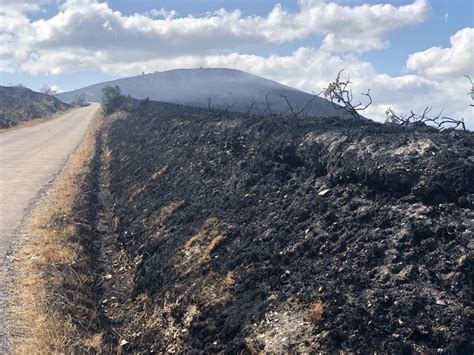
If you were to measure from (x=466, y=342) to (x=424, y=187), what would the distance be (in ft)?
10.6

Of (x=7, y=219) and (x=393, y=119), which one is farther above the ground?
(x=393, y=119)

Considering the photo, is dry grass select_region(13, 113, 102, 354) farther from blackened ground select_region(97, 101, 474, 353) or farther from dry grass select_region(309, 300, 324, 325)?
dry grass select_region(309, 300, 324, 325)

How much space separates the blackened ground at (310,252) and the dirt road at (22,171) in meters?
2.56

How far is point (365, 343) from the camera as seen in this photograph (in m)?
6.51

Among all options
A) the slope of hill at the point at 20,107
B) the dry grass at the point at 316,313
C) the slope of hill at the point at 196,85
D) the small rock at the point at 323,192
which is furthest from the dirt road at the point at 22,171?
the slope of hill at the point at 196,85

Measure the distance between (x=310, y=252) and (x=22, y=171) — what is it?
783 inches

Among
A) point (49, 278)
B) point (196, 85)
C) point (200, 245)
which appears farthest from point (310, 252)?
point (196, 85)

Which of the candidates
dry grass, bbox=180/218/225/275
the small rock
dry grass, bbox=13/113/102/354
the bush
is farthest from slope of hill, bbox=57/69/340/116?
the small rock

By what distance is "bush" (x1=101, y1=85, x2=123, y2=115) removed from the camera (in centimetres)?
5862

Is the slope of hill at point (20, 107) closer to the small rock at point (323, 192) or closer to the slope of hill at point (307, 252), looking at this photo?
the slope of hill at point (307, 252)

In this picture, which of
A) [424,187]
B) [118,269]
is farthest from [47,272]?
[424,187]

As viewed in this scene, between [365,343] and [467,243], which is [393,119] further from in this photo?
[365,343]

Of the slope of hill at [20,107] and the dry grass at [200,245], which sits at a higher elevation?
the slope of hill at [20,107]

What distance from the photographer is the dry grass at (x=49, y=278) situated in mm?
8188
